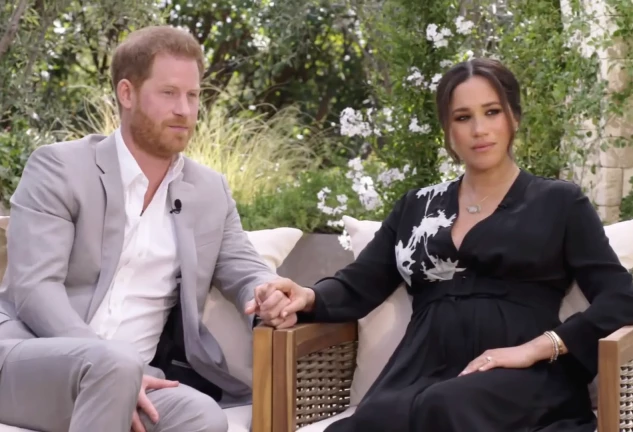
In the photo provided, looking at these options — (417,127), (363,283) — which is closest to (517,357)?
(363,283)

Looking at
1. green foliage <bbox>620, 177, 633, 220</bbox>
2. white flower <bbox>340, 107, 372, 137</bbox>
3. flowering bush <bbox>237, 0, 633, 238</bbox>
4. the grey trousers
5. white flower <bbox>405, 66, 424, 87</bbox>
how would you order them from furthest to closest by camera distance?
white flower <bbox>340, 107, 372, 137</bbox> < white flower <bbox>405, 66, 424, 87</bbox> < flowering bush <bbox>237, 0, 633, 238</bbox> < green foliage <bbox>620, 177, 633, 220</bbox> < the grey trousers

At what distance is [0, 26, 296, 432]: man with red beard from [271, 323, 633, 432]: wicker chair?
5.0 inches

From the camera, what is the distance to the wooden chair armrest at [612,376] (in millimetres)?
2422

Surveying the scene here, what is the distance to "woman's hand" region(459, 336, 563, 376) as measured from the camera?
8.52 feet

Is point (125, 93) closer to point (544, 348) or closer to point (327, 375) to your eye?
point (327, 375)

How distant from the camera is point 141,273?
2932 mm

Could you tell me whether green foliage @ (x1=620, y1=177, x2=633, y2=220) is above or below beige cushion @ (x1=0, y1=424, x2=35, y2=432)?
above

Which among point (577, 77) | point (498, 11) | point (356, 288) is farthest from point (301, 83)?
point (356, 288)

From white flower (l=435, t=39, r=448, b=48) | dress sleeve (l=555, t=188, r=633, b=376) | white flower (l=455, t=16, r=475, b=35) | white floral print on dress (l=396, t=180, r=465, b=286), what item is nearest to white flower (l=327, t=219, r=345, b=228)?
white flower (l=435, t=39, r=448, b=48)

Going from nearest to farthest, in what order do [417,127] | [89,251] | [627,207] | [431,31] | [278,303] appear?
[278,303] → [89,251] → [627,207] → [431,31] → [417,127]

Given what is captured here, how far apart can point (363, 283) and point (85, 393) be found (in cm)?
90

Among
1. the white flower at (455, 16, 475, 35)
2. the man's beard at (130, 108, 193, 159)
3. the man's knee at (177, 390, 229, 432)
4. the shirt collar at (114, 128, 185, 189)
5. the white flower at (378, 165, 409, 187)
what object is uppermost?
the white flower at (455, 16, 475, 35)

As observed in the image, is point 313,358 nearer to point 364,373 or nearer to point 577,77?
point 364,373

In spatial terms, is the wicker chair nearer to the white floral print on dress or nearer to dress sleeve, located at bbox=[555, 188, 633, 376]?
dress sleeve, located at bbox=[555, 188, 633, 376]
